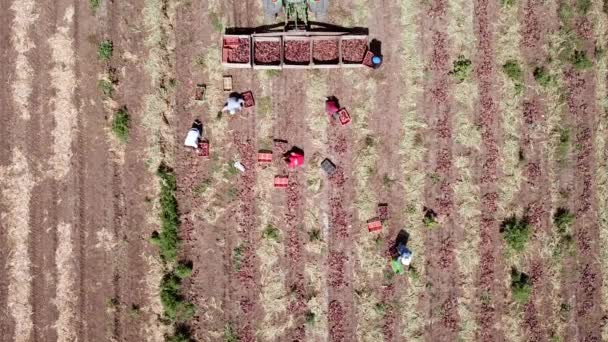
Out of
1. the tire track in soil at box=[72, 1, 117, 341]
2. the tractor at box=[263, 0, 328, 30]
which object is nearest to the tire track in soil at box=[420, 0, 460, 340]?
the tractor at box=[263, 0, 328, 30]

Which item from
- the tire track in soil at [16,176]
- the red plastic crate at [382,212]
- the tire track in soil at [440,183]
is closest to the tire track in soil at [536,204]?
the tire track in soil at [440,183]

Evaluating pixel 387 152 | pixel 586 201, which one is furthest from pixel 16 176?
pixel 586 201

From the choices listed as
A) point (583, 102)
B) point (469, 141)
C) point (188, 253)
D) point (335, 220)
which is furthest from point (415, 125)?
point (188, 253)

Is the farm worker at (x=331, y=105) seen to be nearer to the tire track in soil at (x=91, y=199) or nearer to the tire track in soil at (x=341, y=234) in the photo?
the tire track in soil at (x=341, y=234)

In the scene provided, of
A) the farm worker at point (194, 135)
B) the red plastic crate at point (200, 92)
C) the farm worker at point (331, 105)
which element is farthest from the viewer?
the red plastic crate at point (200, 92)

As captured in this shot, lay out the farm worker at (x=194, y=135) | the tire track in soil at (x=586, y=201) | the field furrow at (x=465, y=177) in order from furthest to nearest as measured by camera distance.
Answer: the tire track in soil at (x=586, y=201) < the field furrow at (x=465, y=177) < the farm worker at (x=194, y=135)

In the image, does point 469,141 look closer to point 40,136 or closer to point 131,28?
point 131,28

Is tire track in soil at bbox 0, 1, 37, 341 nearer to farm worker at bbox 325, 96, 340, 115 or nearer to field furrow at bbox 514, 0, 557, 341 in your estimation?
farm worker at bbox 325, 96, 340, 115
